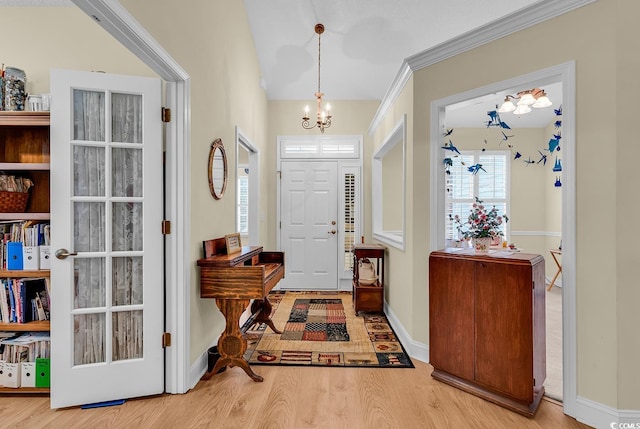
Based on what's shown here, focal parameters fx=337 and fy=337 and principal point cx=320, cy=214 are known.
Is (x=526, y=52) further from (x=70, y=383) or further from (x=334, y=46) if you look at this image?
(x=70, y=383)

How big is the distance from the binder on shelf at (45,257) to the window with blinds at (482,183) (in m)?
5.45

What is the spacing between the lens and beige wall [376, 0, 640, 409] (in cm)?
187

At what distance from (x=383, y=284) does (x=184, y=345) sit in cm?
250

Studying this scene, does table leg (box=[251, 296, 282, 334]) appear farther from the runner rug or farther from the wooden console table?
the wooden console table

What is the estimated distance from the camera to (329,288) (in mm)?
5383

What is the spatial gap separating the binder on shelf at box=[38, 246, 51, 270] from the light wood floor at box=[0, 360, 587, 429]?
87 cm

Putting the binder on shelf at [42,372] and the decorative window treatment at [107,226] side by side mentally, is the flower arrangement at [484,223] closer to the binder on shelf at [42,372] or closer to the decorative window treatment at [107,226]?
the decorative window treatment at [107,226]

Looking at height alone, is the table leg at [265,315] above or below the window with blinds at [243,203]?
below

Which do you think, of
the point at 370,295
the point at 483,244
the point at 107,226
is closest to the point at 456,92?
the point at 483,244

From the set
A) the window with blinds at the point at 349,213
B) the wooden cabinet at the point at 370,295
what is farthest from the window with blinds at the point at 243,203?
the wooden cabinet at the point at 370,295

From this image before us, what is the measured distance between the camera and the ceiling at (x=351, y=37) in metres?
→ 3.72

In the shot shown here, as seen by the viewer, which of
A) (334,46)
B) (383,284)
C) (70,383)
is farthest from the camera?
(334,46)

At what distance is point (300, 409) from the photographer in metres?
2.10

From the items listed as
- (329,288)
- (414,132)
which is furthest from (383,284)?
(414,132)
